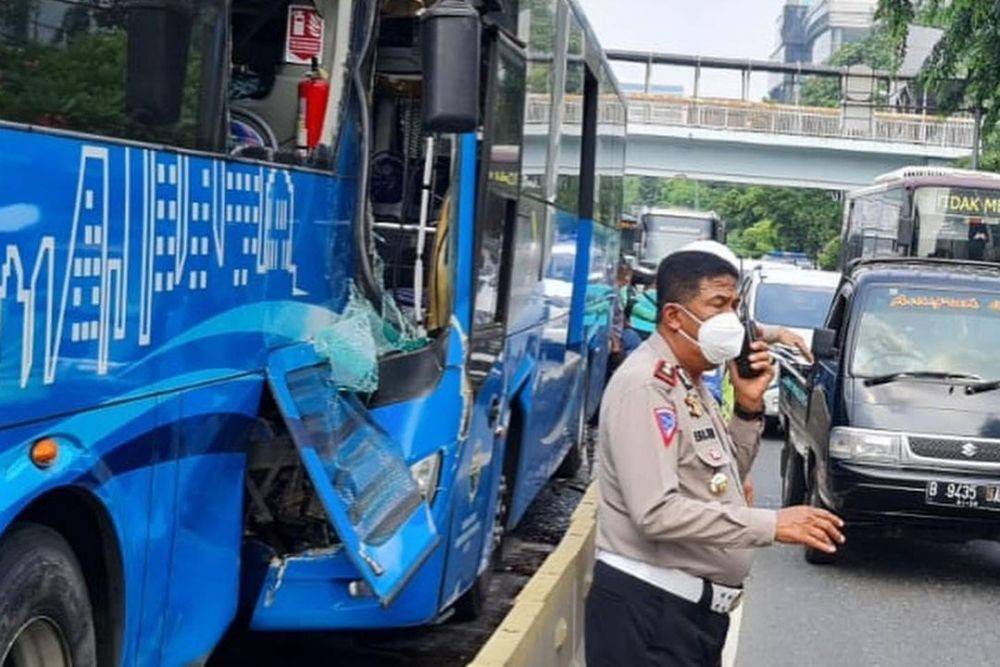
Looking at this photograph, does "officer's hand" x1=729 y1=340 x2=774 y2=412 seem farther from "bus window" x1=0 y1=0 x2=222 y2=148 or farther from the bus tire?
the bus tire

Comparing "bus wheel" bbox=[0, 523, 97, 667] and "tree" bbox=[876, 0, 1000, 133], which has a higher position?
"tree" bbox=[876, 0, 1000, 133]

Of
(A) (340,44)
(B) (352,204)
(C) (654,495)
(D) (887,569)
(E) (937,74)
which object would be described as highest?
(E) (937,74)

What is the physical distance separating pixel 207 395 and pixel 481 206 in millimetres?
2150

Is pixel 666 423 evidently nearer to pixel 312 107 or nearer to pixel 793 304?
pixel 312 107

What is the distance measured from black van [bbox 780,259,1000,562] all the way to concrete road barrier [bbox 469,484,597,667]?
2.93m

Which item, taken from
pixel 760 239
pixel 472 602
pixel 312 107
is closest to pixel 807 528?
pixel 312 107

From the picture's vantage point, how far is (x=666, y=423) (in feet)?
12.9

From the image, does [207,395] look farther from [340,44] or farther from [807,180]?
[807,180]

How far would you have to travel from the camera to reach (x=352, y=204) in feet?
20.5

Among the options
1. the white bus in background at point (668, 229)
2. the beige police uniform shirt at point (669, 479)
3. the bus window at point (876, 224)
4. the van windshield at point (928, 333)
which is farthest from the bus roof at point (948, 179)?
the beige police uniform shirt at point (669, 479)

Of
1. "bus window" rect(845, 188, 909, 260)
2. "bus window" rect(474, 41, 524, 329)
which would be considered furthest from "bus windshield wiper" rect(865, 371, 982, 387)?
"bus window" rect(845, 188, 909, 260)

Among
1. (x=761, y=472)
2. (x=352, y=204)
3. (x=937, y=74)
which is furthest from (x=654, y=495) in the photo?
(x=937, y=74)

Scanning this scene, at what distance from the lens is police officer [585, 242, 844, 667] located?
3875 millimetres

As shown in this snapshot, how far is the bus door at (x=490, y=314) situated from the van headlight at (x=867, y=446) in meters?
3.37
